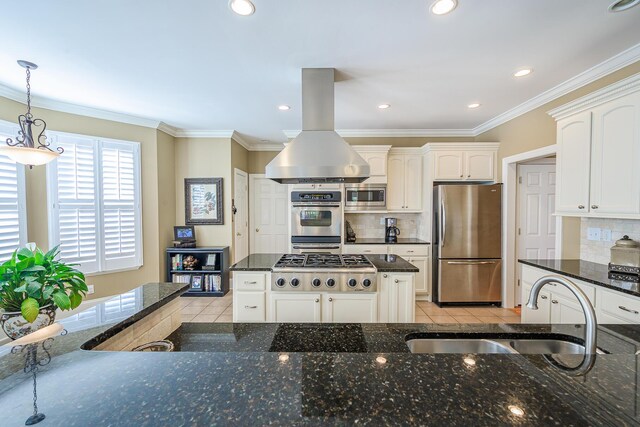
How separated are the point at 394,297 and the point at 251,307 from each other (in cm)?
132

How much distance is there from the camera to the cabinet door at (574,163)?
90.0 inches

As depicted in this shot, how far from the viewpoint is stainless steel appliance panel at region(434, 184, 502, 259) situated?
12.3 ft

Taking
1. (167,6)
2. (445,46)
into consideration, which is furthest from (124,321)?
(445,46)

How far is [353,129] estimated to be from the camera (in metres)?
4.34

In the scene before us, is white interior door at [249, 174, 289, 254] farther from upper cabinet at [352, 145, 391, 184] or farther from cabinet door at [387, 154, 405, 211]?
cabinet door at [387, 154, 405, 211]

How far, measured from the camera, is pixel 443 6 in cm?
163

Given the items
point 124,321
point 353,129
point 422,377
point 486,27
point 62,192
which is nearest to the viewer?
point 422,377

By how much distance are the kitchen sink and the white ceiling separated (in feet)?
6.20

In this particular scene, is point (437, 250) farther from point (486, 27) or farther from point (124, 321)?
point (124, 321)

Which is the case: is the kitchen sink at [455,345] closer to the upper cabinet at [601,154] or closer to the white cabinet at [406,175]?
the upper cabinet at [601,154]

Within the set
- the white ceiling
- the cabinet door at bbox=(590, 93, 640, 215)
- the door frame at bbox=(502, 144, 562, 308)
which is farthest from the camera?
the door frame at bbox=(502, 144, 562, 308)

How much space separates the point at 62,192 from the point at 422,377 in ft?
13.9

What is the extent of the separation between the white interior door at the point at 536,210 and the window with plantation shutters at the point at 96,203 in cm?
545

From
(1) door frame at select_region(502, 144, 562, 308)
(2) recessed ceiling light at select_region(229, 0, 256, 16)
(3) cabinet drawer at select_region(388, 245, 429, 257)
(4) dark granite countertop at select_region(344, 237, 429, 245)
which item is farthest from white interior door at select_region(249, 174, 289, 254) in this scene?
(2) recessed ceiling light at select_region(229, 0, 256, 16)
